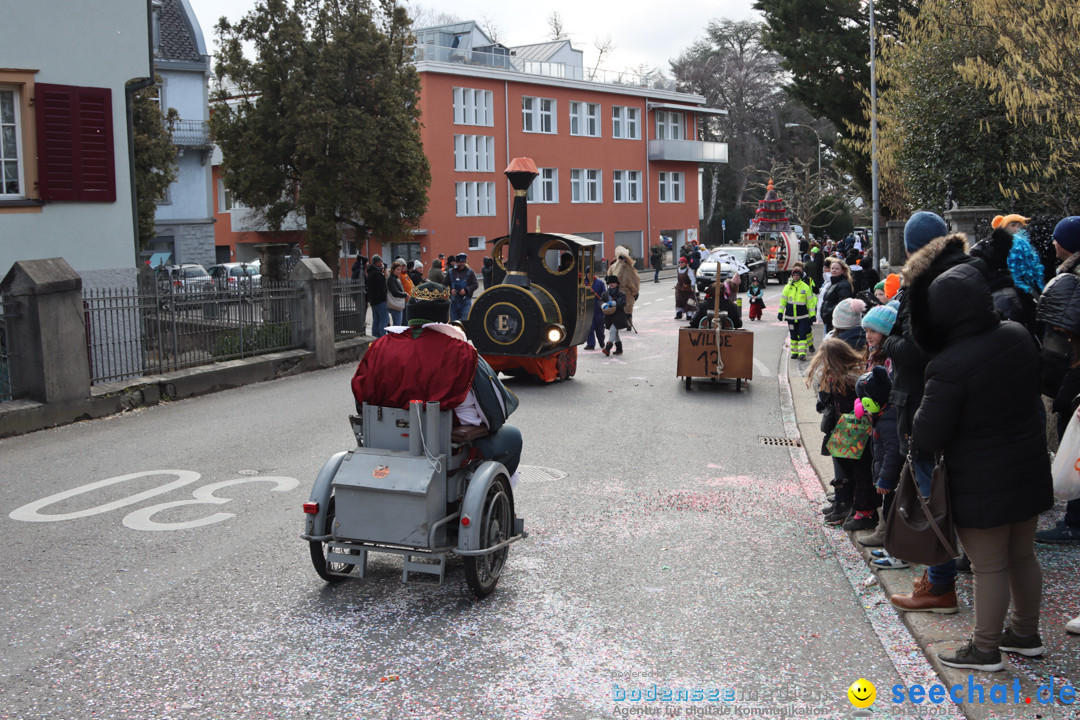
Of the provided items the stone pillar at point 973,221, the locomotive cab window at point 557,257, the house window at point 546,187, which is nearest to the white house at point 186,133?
the house window at point 546,187

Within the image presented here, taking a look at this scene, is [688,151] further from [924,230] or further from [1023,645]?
[1023,645]

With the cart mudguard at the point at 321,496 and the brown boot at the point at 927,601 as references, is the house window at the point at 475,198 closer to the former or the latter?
the cart mudguard at the point at 321,496

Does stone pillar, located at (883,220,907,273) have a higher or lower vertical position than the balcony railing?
lower

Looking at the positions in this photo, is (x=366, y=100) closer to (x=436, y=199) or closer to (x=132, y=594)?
(x=436, y=199)

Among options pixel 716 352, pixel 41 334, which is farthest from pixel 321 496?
pixel 716 352

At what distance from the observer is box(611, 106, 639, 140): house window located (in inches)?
2175

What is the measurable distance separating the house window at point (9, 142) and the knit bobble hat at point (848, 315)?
41.0ft

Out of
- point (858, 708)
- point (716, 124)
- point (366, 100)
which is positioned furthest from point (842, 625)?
point (716, 124)

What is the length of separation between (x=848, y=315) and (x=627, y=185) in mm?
49347

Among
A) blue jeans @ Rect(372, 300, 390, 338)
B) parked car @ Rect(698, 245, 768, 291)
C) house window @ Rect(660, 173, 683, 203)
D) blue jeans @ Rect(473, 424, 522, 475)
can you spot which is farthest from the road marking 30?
house window @ Rect(660, 173, 683, 203)

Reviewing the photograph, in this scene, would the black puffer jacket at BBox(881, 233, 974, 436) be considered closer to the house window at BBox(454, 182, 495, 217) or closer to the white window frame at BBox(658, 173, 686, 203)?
the house window at BBox(454, 182, 495, 217)

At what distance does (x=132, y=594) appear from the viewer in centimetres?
564

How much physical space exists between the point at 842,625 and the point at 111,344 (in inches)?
415

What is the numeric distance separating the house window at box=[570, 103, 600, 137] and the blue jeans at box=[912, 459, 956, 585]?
160 ft
